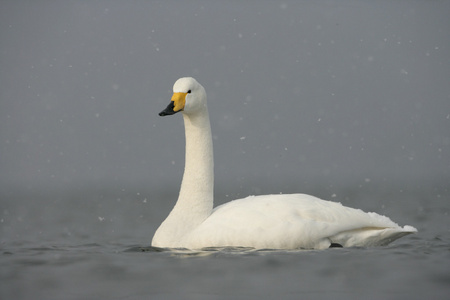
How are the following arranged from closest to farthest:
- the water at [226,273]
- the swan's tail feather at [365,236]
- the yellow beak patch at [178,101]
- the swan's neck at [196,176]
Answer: the water at [226,273] < the swan's tail feather at [365,236] < the yellow beak patch at [178,101] < the swan's neck at [196,176]

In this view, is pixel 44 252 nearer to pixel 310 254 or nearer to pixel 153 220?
pixel 310 254

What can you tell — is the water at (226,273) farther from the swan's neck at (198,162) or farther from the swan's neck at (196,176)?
the swan's neck at (198,162)

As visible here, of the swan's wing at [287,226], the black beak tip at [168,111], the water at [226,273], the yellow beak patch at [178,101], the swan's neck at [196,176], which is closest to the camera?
the water at [226,273]

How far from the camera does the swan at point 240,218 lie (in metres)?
11.1

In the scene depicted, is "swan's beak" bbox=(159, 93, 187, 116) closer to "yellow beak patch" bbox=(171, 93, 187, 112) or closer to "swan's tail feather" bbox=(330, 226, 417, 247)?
"yellow beak patch" bbox=(171, 93, 187, 112)

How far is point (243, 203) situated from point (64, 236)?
682 centimetres

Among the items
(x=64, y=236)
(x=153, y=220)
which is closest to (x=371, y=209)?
(x=153, y=220)

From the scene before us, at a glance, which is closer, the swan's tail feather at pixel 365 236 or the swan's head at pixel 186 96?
the swan's tail feather at pixel 365 236

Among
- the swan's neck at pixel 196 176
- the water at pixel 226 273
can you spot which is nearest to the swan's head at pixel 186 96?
the swan's neck at pixel 196 176

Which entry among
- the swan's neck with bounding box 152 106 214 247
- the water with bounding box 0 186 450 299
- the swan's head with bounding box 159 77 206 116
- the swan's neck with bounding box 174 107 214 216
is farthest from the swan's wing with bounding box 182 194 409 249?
the swan's head with bounding box 159 77 206 116

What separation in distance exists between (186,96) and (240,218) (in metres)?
1.90

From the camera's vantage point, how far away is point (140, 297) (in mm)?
8641

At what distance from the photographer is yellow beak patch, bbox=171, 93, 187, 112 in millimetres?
11523

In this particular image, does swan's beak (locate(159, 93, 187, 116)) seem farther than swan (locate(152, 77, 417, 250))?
Yes
